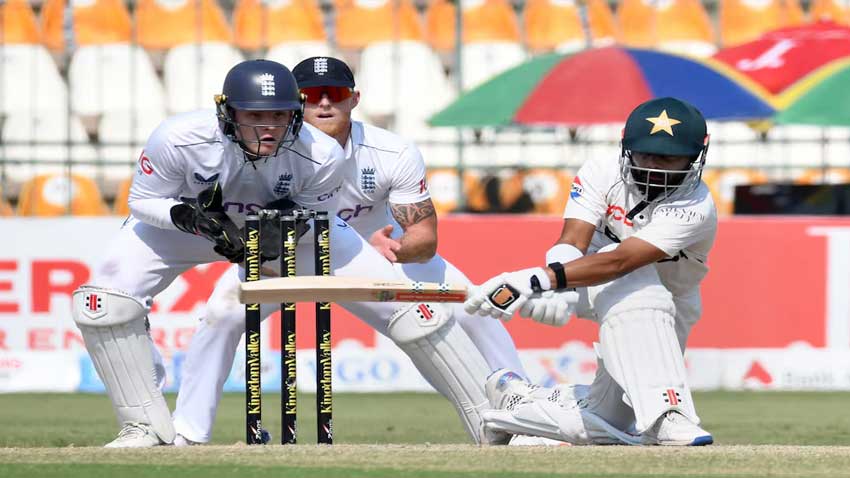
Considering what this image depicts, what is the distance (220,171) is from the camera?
19.4ft

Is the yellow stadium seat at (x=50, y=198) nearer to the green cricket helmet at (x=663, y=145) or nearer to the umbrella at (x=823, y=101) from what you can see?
the umbrella at (x=823, y=101)

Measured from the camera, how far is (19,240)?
996 cm

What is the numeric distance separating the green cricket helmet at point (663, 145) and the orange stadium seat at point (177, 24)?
920 cm

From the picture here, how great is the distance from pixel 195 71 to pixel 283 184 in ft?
27.7

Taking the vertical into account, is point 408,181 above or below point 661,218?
above

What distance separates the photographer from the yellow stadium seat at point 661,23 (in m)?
15.4

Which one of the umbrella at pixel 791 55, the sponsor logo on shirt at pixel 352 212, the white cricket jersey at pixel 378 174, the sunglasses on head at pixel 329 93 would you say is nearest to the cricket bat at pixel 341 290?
the white cricket jersey at pixel 378 174

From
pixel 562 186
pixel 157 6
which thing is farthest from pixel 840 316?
pixel 157 6

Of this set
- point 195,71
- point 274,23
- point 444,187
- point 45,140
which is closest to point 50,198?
point 45,140

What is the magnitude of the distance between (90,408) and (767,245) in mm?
4655

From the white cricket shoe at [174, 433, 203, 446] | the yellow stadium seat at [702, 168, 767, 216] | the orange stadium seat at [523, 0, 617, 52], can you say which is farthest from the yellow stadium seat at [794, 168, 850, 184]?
the white cricket shoe at [174, 433, 203, 446]

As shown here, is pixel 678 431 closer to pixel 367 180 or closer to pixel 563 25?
pixel 367 180

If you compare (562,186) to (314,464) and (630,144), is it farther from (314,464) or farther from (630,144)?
(314,464)

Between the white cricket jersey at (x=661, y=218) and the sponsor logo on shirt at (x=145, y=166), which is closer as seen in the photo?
the white cricket jersey at (x=661, y=218)
